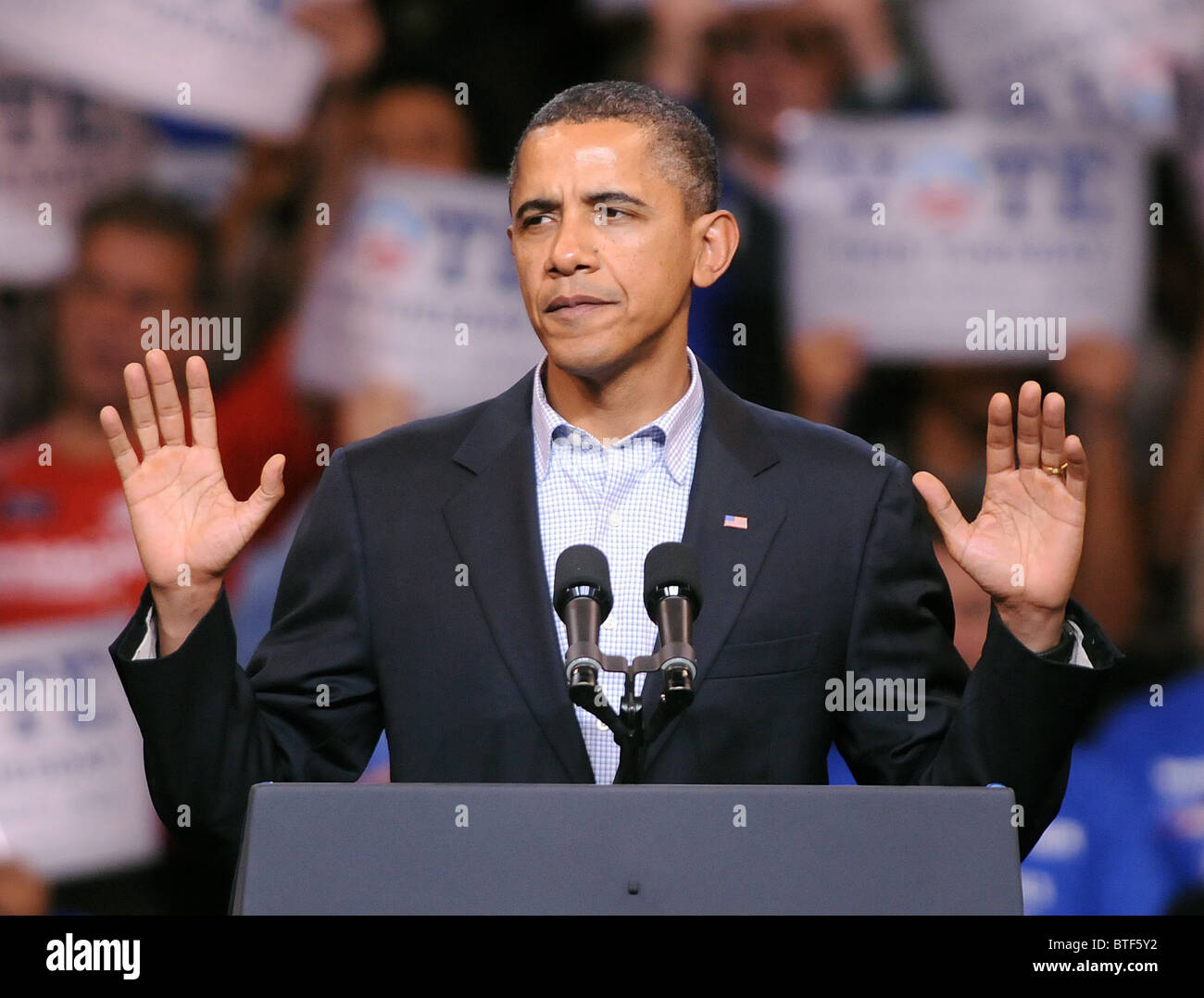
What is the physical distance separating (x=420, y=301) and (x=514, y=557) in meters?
1.70

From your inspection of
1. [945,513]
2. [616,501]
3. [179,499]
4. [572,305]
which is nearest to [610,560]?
[616,501]

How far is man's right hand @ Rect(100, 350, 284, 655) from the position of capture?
1787 mm

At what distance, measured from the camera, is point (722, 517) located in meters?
2.05

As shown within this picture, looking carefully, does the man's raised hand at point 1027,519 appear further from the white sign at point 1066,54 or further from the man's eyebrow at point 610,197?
the white sign at point 1066,54

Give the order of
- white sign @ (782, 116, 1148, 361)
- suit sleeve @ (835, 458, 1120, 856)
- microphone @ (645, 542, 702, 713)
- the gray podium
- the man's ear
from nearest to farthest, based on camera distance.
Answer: the gray podium → microphone @ (645, 542, 702, 713) → suit sleeve @ (835, 458, 1120, 856) → the man's ear → white sign @ (782, 116, 1148, 361)

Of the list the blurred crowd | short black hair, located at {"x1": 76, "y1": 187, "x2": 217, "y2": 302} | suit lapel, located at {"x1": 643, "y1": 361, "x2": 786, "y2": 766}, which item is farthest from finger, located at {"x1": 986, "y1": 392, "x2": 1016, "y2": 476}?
short black hair, located at {"x1": 76, "y1": 187, "x2": 217, "y2": 302}

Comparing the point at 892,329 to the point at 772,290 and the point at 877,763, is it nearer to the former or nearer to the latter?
the point at 772,290

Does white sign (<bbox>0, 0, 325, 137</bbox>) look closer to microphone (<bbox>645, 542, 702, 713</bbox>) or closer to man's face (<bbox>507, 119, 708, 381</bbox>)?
man's face (<bbox>507, 119, 708, 381</bbox>)

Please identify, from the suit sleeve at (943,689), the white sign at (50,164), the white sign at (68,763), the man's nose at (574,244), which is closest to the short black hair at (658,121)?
the man's nose at (574,244)

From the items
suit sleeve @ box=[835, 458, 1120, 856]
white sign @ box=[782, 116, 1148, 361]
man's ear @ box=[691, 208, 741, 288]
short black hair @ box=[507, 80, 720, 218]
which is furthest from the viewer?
white sign @ box=[782, 116, 1148, 361]

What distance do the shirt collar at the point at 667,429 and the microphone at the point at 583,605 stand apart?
57cm

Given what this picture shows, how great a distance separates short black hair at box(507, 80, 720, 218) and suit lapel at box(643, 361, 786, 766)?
298mm

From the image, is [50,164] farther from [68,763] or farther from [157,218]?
[68,763]
